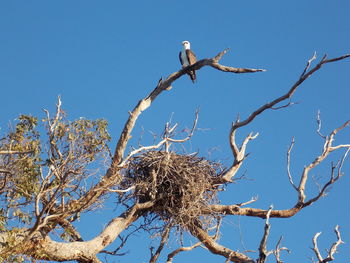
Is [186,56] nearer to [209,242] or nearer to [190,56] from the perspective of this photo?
[190,56]

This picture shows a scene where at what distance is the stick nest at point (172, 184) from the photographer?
952 centimetres

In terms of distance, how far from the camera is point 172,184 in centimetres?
969

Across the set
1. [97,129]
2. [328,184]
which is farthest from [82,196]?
[328,184]

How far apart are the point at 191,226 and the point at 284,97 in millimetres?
2409

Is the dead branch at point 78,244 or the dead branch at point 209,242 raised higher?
the dead branch at point 209,242

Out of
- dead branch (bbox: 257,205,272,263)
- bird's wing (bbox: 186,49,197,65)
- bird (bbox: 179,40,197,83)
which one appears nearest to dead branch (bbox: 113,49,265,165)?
dead branch (bbox: 257,205,272,263)

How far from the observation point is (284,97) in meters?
8.87

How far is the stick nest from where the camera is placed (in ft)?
31.2

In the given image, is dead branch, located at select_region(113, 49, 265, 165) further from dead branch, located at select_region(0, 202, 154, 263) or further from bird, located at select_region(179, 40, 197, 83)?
bird, located at select_region(179, 40, 197, 83)

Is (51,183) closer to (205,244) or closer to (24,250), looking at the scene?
(24,250)

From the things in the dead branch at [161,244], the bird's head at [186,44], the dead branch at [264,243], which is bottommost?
the dead branch at [264,243]

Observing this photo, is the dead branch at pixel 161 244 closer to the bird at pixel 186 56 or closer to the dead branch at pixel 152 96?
the dead branch at pixel 152 96

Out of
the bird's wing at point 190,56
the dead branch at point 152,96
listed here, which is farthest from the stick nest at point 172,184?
the bird's wing at point 190,56

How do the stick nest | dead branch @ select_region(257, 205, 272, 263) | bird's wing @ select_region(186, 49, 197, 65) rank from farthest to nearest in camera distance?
1. bird's wing @ select_region(186, 49, 197, 65)
2. the stick nest
3. dead branch @ select_region(257, 205, 272, 263)
